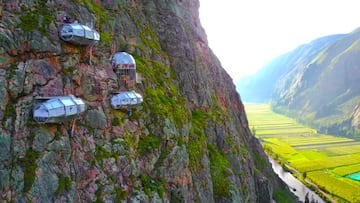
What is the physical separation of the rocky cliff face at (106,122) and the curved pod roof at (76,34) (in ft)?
3.31

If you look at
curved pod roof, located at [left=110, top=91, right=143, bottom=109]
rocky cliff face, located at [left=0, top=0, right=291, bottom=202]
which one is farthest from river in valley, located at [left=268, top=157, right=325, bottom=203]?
curved pod roof, located at [left=110, top=91, right=143, bottom=109]

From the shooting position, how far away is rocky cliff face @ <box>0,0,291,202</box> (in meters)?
32.9

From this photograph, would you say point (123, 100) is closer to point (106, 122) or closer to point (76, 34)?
point (106, 122)

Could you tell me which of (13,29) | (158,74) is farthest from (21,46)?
(158,74)

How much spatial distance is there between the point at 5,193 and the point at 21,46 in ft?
49.9

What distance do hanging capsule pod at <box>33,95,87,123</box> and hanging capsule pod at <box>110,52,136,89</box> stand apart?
1278 centimetres

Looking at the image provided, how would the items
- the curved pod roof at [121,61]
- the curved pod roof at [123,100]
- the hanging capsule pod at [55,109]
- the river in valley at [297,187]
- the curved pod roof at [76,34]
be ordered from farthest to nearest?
the river in valley at [297,187]
the curved pod roof at [121,61]
the curved pod roof at [123,100]
the curved pod roof at [76,34]
the hanging capsule pod at [55,109]

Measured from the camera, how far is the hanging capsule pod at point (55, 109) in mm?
32844

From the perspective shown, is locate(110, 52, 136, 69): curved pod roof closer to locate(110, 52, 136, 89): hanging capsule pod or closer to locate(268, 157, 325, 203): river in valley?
locate(110, 52, 136, 89): hanging capsule pod

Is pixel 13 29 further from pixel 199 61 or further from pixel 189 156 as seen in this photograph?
pixel 199 61

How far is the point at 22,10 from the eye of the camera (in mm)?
36938

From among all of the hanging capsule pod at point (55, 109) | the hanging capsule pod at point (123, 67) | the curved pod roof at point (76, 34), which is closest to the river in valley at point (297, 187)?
the hanging capsule pod at point (123, 67)

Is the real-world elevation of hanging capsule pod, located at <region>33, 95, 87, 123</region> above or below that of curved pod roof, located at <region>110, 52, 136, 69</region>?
below

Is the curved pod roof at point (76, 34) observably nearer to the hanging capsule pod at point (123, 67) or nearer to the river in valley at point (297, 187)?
the hanging capsule pod at point (123, 67)
